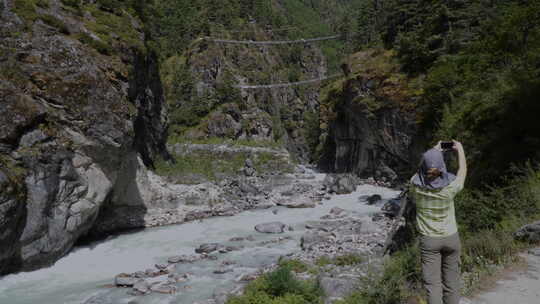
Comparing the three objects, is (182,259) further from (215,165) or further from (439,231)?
(215,165)

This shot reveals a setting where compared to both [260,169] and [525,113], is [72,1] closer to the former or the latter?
[525,113]

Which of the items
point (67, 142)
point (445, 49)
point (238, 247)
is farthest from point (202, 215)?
point (445, 49)

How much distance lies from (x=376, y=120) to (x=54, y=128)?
972 inches

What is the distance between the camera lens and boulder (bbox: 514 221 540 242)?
5.64m

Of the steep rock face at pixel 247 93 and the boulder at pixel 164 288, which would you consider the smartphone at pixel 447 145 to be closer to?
the boulder at pixel 164 288

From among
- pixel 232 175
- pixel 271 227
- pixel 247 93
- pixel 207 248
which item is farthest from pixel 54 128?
pixel 247 93

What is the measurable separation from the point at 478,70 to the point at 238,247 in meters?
15.5

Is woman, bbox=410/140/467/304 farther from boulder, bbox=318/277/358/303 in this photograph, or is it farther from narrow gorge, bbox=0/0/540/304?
boulder, bbox=318/277/358/303

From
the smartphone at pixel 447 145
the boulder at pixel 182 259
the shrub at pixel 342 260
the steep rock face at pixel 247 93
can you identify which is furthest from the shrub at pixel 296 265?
the steep rock face at pixel 247 93

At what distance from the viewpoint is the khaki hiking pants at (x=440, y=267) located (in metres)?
3.69

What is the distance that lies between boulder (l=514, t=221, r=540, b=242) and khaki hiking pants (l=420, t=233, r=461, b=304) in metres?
2.93

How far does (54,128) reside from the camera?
15.0 meters

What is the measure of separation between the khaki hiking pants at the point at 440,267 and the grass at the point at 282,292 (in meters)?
5.59

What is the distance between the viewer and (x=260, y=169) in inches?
1590
